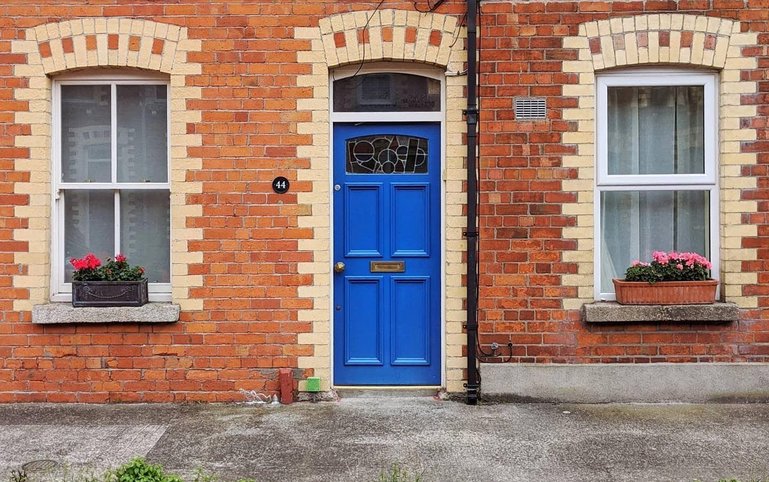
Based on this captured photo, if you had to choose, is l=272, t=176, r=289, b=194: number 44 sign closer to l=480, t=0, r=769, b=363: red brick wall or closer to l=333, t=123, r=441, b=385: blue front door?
l=333, t=123, r=441, b=385: blue front door

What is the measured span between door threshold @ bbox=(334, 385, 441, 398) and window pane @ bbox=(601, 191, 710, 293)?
1.83 m

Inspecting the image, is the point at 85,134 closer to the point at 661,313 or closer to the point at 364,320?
the point at 364,320

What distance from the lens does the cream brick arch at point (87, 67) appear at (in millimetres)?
Result: 6879

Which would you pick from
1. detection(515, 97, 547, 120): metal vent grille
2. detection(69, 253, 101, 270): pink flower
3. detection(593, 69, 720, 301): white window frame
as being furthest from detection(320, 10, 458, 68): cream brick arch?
detection(69, 253, 101, 270): pink flower

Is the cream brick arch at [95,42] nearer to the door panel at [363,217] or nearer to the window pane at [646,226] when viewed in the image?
the door panel at [363,217]

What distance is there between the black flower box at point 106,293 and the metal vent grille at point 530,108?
3599 millimetres

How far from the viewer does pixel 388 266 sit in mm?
7164

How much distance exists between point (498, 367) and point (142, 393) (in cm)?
311

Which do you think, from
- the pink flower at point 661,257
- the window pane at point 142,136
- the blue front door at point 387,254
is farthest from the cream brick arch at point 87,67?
the pink flower at point 661,257

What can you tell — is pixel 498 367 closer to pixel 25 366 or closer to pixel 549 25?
pixel 549 25

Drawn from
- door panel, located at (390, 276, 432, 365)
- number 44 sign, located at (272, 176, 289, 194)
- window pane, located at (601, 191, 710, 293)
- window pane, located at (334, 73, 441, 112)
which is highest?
window pane, located at (334, 73, 441, 112)

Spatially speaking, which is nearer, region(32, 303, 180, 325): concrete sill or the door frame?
region(32, 303, 180, 325): concrete sill

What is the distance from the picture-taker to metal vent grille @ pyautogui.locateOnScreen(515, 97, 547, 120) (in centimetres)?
694

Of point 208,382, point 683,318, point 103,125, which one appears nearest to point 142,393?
point 208,382
